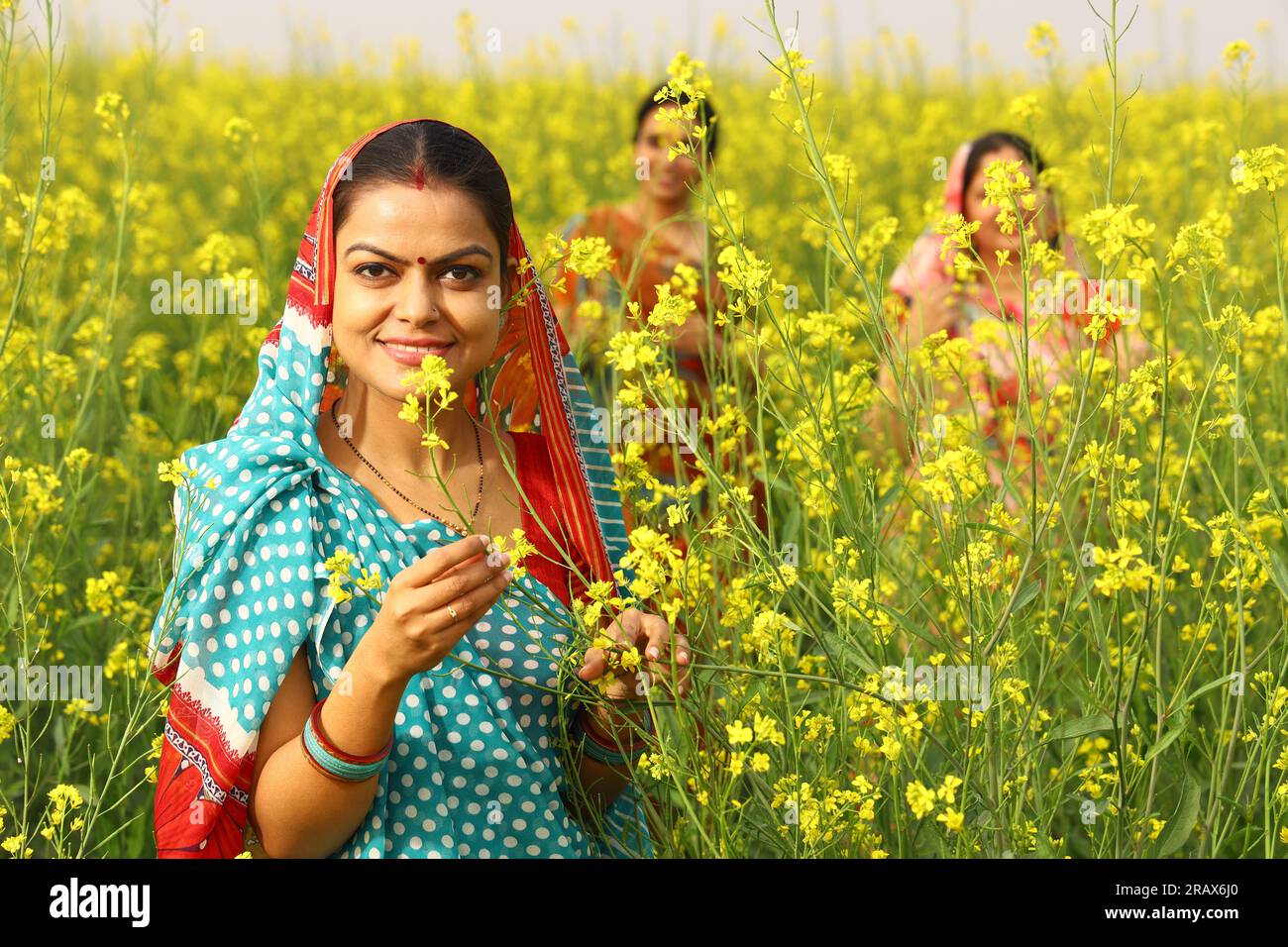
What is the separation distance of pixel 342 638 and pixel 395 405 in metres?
0.25

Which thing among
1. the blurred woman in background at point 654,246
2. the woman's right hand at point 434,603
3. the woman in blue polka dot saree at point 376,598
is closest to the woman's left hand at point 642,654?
the woman in blue polka dot saree at point 376,598

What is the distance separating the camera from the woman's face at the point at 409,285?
1336 millimetres

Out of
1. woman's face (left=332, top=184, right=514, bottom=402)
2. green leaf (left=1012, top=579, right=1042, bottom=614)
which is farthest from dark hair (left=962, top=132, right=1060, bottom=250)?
woman's face (left=332, top=184, right=514, bottom=402)

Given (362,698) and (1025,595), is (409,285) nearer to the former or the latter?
(362,698)

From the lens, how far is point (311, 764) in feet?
4.09

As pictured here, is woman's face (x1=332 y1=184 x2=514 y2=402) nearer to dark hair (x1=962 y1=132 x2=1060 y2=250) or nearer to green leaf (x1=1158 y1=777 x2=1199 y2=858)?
green leaf (x1=1158 y1=777 x2=1199 y2=858)

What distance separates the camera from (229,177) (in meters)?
5.79

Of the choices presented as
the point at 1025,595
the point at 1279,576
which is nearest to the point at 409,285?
the point at 1025,595

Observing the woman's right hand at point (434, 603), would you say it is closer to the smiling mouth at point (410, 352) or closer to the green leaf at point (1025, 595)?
the smiling mouth at point (410, 352)

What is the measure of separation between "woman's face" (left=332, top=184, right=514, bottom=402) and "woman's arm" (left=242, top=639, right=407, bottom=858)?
Answer: 296mm

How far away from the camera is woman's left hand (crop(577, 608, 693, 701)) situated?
1269 millimetres

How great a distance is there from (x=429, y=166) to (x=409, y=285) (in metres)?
0.12

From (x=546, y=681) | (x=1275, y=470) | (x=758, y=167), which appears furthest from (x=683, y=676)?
(x=758, y=167)

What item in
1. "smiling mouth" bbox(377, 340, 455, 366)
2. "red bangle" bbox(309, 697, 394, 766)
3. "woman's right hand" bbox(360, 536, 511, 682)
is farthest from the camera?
"smiling mouth" bbox(377, 340, 455, 366)
